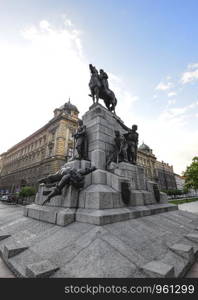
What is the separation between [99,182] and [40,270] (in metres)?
3.94

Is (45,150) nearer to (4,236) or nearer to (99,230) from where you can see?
(4,236)

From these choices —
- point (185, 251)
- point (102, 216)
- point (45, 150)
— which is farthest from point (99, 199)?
point (45, 150)

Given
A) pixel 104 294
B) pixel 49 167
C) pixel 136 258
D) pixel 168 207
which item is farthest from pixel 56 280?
pixel 49 167

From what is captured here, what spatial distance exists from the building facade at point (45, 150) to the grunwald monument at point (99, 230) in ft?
81.4

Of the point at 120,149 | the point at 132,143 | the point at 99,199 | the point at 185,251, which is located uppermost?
the point at 132,143

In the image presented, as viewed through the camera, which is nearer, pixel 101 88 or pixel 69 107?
pixel 101 88

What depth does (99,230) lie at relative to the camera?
3.69 m

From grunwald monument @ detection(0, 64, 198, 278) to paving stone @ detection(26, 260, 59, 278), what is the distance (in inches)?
→ 0.6

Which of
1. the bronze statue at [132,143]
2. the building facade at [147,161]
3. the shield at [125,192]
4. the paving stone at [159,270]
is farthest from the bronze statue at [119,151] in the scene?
the building facade at [147,161]

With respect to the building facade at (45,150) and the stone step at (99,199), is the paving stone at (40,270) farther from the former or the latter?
A: the building facade at (45,150)

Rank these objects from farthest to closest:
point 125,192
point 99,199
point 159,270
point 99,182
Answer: point 99,182
point 125,192
point 99,199
point 159,270

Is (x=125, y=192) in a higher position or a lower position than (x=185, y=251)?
higher

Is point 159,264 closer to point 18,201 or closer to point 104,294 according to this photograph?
point 104,294

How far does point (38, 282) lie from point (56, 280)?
27 cm
